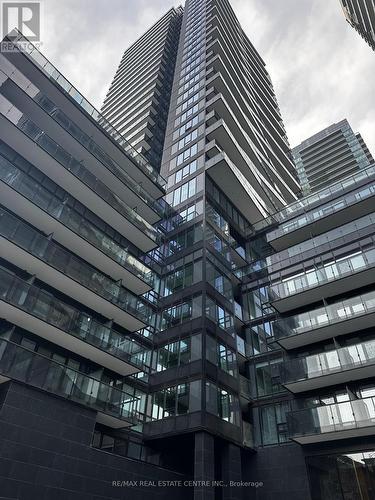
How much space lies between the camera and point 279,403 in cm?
2020

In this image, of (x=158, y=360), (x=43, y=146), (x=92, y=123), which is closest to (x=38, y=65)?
(x=92, y=123)

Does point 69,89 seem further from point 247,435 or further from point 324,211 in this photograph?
point 247,435

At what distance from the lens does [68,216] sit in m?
19.6

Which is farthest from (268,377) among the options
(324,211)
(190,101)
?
(190,101)

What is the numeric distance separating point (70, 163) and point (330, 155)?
2903 inches

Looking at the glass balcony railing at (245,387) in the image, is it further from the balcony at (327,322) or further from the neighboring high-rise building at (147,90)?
the neighboring high-rise building at (147,90)

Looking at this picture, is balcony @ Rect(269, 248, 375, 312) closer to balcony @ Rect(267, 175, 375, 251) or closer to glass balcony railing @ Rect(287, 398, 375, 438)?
balcony @ Rect(267, 175, 375, 251)

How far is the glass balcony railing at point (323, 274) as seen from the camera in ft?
66.8

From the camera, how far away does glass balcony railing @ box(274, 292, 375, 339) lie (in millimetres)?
18891

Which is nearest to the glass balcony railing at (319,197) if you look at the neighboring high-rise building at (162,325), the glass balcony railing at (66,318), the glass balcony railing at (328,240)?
the neighboring high-rise building at (162,325)

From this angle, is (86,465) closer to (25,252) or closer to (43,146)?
(25,252)

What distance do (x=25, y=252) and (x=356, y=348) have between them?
16.7 meters

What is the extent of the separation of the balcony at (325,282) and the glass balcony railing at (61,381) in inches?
440

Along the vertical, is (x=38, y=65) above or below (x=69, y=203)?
above
